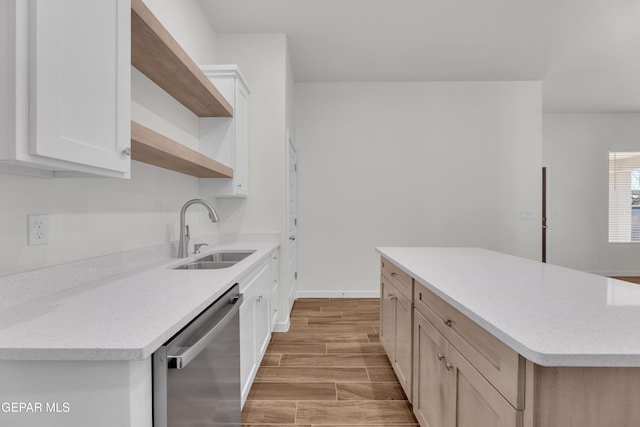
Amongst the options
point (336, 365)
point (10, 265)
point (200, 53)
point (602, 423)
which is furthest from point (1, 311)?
point (200, 53)

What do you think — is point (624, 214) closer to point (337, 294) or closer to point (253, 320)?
point (337, 294)

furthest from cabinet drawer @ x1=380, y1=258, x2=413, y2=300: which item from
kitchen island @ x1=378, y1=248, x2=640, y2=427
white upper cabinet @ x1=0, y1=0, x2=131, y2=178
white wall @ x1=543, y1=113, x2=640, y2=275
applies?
white wall @ x1=543, y1=113, x2=640, y2=275

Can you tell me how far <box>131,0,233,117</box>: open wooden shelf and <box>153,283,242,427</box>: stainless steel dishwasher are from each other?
1.21 metres

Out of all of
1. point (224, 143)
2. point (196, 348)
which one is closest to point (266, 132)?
point (224, 143)

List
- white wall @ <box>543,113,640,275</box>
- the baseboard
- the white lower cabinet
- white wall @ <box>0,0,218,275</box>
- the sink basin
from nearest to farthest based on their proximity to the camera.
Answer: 1. white wall @ <box>0,0,218,275</box>
2. the white lower cabinet
3. the sink basin
4. the baseboard
5. white wall @ <box>543,113,640,275</box>

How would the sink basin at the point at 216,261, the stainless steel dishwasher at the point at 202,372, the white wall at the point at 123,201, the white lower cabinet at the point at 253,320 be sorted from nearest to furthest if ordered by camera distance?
the stainless steel dishwasher at the point at 202,372
the white wall at the point at 123,201
the white lower cabinet at the point at 253,320
the sink basin at the point at 216,261

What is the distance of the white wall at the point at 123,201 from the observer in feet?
3.80

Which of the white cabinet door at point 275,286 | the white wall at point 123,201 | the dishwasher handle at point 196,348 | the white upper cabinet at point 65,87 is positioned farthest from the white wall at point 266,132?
the white upper cabinet at point 65,87

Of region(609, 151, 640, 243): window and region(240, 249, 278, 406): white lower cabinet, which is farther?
region(609, 151, 640, 243): window

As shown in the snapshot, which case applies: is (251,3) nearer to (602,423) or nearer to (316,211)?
(316,211)

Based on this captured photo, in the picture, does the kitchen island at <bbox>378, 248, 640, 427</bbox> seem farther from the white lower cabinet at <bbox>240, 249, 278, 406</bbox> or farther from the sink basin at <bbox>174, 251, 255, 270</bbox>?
the sink basin at <bbox>174, 251, 255, 270</bbox>

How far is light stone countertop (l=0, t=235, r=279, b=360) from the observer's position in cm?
77

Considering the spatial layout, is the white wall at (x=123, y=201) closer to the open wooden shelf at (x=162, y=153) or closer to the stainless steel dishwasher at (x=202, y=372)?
the open wooden shelf at (x=162, y=153)

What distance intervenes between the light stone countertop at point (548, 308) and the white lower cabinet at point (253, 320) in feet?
2.97
